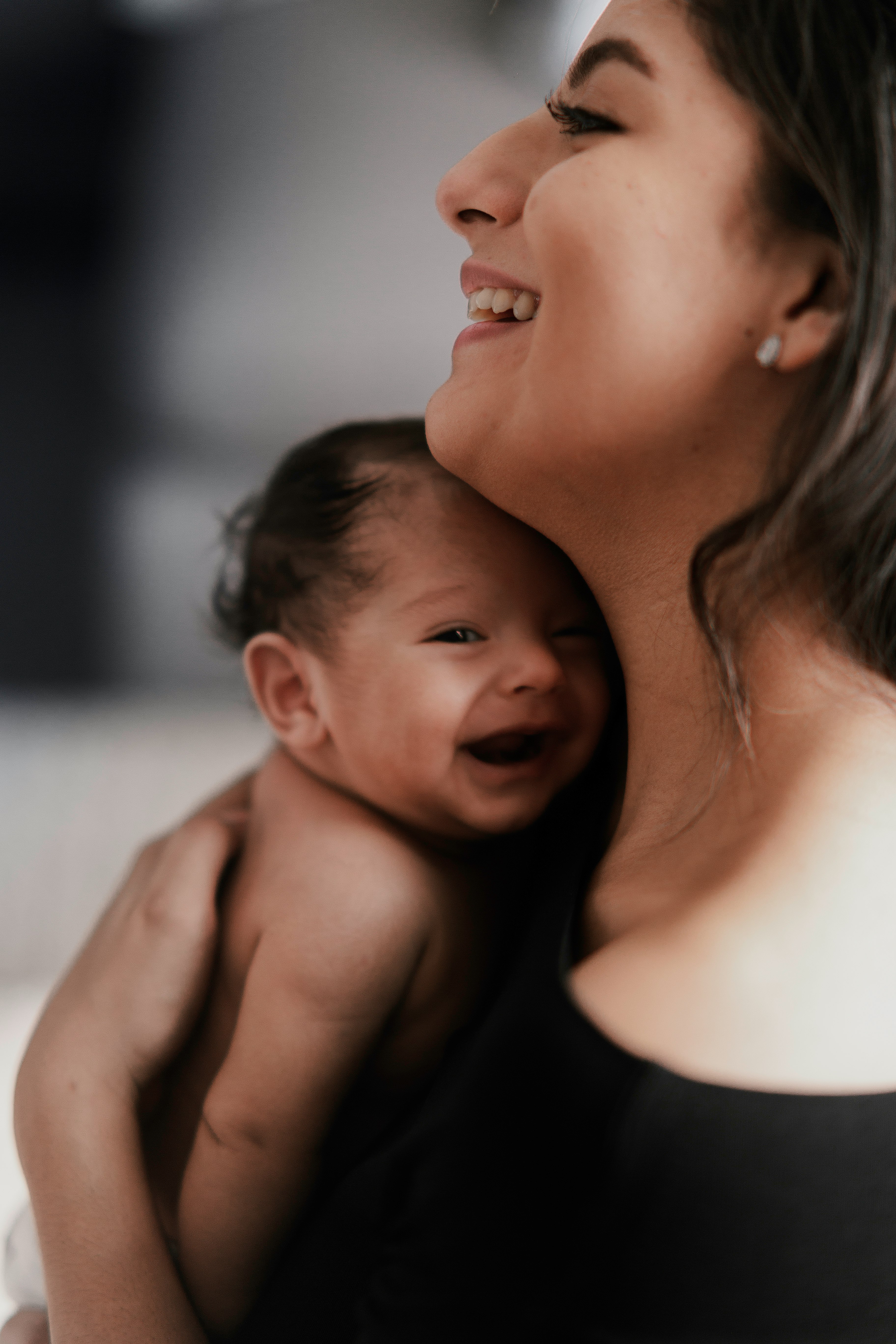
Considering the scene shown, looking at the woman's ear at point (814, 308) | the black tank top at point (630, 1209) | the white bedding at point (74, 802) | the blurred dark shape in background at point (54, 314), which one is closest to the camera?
the black tank top at point (630, 1209)

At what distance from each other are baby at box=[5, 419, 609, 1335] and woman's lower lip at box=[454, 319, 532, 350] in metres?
0.10

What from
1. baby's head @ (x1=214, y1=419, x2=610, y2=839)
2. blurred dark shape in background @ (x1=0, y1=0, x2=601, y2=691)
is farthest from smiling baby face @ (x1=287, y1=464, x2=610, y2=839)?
blurred dark shape in background @ (x1=0, y1=0, x2=601, y2=691)

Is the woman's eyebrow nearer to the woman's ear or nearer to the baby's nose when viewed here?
the woman's ear

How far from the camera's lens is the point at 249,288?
1359 mm

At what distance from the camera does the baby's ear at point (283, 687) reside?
834 millimetres

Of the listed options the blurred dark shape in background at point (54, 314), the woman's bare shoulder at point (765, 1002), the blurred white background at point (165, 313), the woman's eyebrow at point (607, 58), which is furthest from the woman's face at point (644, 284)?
the blurred dark shape in background at point (54, 314)

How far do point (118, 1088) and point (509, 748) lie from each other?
46cm

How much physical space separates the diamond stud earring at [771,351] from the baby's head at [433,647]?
0.26 m

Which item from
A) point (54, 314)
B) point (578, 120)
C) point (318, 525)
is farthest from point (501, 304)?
point (54, 314)

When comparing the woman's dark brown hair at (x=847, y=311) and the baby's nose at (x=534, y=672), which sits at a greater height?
the woman's dark brown hair at (x=847, y=311)

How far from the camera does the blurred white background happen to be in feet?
4.11

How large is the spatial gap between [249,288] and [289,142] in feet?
0.69

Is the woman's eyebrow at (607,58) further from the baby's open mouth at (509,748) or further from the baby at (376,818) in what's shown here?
the baby's open mouth at (509,748)

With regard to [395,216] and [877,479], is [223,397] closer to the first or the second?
[395,216]
